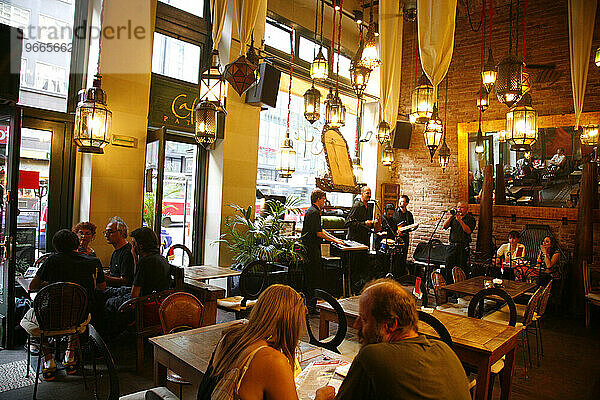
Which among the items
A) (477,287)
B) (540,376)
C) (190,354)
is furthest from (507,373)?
(190,354)

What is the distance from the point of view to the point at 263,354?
5.81 ft

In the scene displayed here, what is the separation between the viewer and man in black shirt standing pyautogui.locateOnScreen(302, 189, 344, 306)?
662 cm

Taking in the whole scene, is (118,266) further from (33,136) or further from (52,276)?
(33,136)

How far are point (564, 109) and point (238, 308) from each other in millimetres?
7917

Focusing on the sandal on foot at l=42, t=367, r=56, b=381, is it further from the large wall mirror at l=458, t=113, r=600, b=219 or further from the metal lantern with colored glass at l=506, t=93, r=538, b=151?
the large wall mirror at l=458, t=113, r=600, b=219

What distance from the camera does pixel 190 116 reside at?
6809mm

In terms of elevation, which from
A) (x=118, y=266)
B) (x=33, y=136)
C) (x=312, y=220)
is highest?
(x=33, y=136)

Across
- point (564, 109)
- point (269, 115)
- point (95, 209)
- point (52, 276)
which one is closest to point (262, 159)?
point (269, 115)

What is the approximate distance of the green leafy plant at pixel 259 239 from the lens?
6.48m

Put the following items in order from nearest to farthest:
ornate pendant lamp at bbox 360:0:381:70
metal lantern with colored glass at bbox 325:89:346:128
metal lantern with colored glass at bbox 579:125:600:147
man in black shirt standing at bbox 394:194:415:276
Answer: ornate pendant lamp at bbox 360:0:381:70 → metal lantern with colored glass at bbox 325:89:346:128 → metal lantern with colored glass at bbox 579:125:600:147 → man in black shirt standing at bbox 394:194:415:276

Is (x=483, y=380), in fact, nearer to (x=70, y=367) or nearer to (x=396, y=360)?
(x=396, y=360)

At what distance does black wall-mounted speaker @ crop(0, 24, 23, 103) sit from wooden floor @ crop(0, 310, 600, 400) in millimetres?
2758

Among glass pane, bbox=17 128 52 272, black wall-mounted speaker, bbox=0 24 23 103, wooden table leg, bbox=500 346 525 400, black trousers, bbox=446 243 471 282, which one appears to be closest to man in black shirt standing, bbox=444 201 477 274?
black trousers, bbox=446 243 471 282

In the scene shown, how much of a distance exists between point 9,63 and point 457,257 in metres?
8.12
